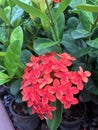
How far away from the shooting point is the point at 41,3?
2.79 feet

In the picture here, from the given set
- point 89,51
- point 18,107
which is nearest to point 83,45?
point 89,51

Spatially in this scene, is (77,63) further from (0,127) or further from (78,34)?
(0,127)

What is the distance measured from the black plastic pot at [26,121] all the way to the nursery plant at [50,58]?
0.50 feet

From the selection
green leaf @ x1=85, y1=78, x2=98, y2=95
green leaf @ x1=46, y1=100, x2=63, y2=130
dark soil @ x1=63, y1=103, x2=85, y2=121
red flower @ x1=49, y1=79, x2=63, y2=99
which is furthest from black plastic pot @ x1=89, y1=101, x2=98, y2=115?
red flower @ x1=49, y1=79, x2=63, y2=99

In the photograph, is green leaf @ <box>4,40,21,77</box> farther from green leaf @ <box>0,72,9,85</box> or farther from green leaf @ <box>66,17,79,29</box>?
green leaf @ <box>66,17,79,29</box>

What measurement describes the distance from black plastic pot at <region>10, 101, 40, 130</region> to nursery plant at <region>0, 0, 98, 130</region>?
152mm

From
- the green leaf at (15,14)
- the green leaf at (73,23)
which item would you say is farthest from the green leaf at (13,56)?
the green leaf at (73,23)

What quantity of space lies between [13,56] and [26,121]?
46cm

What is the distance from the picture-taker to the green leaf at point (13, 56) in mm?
725

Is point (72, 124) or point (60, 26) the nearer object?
point (60, 26)

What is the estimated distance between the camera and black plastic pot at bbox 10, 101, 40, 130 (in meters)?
1.10

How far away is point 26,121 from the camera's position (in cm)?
112

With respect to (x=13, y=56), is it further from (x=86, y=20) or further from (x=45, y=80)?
(x=86, y=20)

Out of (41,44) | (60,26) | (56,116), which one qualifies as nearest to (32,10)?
(41,44)
